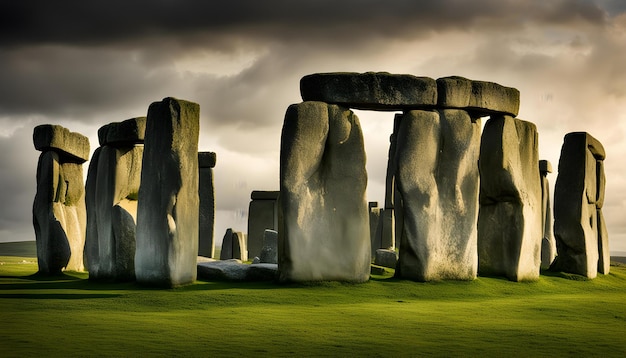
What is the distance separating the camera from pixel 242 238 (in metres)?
27.6

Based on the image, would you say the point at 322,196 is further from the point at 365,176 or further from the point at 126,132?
the point at 126,132

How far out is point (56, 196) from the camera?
1894 cm

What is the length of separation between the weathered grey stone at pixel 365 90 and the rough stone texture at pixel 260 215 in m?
13.2

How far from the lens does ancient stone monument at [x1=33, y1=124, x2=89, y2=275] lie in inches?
727

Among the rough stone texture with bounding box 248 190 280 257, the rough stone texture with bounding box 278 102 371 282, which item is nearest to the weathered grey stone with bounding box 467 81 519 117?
the rough stone texture with bounding box 278 102 371 282

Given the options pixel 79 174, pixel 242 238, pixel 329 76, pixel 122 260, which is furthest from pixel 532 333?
pixel 242 238

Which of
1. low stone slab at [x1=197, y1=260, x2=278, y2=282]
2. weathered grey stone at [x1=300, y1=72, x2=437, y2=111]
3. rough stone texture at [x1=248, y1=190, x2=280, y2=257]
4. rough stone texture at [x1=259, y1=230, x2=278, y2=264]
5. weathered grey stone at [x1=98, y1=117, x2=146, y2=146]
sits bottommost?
low stone slab at [x1=197, y1=260, x2=278, y2=282]

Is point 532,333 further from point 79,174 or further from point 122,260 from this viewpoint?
point 79,174

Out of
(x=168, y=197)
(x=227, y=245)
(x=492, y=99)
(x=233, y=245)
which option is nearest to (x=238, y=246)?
(x=233, y=245)

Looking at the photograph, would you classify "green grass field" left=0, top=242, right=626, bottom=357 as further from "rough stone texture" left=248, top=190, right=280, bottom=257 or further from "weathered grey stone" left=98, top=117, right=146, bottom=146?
"rough stone texture" left=248, top=190, right=280, bottom=257

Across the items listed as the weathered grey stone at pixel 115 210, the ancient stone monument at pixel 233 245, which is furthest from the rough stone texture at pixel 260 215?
the weathered grey stone at pixel 115 210

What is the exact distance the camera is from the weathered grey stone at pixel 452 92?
1625 centimetres

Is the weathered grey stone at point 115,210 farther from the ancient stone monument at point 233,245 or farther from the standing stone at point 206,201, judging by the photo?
the ancient stone monument at point 233,245

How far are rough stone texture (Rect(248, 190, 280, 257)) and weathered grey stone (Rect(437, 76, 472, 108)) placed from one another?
42.5 ft
